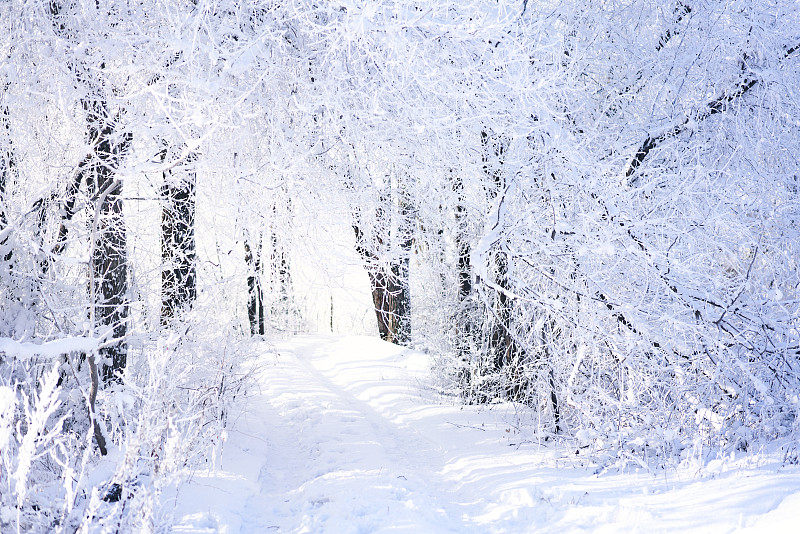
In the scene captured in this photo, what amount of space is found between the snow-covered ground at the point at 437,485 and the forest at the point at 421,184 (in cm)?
46

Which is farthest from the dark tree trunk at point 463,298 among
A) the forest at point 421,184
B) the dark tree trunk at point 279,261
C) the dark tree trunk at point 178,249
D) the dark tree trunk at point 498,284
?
the dark tree trunk at point 178,249

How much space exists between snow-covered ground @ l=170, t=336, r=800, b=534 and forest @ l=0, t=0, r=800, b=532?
0.46m

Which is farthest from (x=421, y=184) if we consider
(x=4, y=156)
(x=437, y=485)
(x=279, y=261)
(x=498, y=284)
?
(x=4, y=156)

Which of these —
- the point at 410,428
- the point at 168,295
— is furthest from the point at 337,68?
the point at 410,428

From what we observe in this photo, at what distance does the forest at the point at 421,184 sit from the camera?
5520 millimetres

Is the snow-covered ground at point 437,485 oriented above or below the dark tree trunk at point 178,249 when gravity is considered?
below

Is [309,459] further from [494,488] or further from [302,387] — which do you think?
[302,387]

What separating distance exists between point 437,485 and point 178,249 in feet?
12.5

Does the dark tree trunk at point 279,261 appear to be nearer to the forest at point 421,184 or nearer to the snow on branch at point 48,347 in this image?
the forest at point 421,184

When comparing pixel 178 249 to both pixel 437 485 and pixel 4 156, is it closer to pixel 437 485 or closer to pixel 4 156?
pixel 4 156

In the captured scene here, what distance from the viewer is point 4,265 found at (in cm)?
559

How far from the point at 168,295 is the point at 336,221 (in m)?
2.23

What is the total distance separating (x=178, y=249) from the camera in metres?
6.96

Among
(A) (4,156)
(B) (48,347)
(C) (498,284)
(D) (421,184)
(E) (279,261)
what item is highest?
(A) (4,156)
